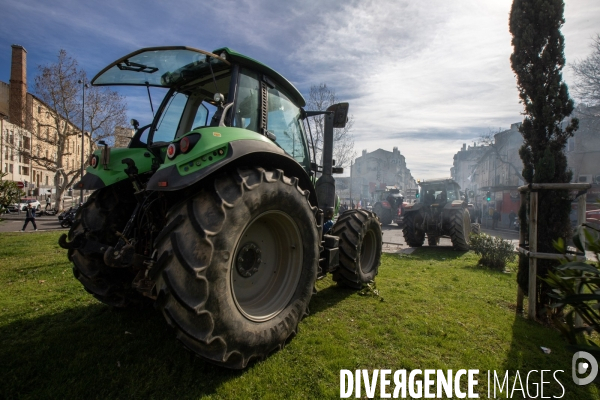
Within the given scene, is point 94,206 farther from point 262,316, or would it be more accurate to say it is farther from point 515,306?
point 515,306

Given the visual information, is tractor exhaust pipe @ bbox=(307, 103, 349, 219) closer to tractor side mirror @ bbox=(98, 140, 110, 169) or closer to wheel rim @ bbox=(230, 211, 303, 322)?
wheel rim @ bbox=(230, 211, 303, 322)

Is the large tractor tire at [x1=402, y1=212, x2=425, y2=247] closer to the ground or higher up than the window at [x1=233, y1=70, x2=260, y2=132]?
closer to the ground

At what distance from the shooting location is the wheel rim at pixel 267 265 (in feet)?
9.49

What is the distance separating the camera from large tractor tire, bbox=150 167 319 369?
215cm

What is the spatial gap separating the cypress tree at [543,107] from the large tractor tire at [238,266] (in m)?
3.31

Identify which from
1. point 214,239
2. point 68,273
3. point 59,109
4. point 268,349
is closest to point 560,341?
point 268,349

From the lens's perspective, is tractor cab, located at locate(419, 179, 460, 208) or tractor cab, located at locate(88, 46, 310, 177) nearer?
tractor cab, located at locate(88, 46, 310, 177)

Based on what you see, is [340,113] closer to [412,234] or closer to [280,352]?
[280,352]

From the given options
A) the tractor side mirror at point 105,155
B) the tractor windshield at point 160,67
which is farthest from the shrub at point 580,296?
the tractor side mirror at point 105,155

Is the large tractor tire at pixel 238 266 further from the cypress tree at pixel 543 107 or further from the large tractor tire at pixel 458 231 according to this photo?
the large tractor tire at pixel 458 231

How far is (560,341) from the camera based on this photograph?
351 cm

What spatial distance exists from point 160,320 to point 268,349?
4.59 ft

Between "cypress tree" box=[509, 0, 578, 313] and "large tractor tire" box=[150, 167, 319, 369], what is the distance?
130 inches

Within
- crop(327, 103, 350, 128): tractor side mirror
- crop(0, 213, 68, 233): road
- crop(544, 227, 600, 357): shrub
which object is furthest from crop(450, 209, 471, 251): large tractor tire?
crop(0, 213, 68, 233): road
